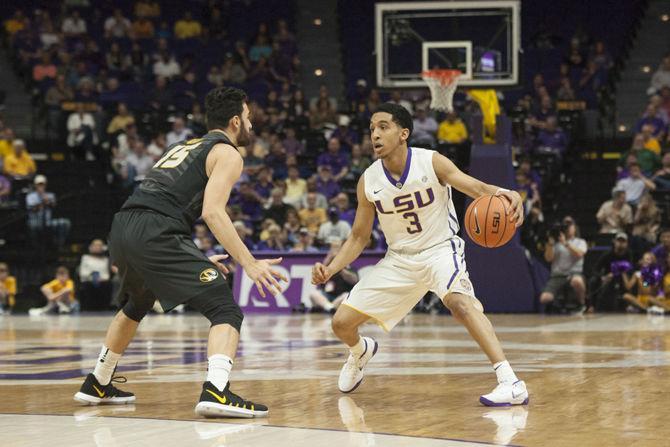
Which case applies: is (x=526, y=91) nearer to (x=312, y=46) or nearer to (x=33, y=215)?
(x=312, y=46)

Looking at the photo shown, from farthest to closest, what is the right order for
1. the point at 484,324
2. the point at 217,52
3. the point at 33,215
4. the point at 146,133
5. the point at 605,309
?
the point at 217,52 → the point at 146,133 → the point at 33,215 → the point at 605,309 → the point at 484,324

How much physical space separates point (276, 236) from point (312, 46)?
33.7ft

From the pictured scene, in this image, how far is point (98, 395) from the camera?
7.34 metres

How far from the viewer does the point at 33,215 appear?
68.9ft

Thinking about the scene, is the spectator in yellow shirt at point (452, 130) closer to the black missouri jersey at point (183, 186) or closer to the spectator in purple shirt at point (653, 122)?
the spectator in purple shirt at point (653, 122)

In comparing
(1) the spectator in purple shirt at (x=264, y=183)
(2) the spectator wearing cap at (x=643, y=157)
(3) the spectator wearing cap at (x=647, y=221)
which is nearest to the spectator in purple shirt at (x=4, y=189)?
(1) the spectator in purple shirt at (x=264, y=183)

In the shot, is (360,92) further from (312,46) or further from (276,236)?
(276,236)

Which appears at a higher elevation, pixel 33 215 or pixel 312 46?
pixel 312 46

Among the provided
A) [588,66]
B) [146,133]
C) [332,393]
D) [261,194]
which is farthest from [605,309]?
[332,393]

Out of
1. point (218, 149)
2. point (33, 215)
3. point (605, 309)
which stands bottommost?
point (605, 309)

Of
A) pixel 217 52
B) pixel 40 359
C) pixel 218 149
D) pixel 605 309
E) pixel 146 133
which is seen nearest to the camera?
pixel 218 149

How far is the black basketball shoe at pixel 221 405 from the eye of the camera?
6.54 meters

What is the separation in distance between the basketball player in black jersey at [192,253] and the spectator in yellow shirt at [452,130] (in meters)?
14.3

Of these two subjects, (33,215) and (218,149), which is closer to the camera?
(218,149)
